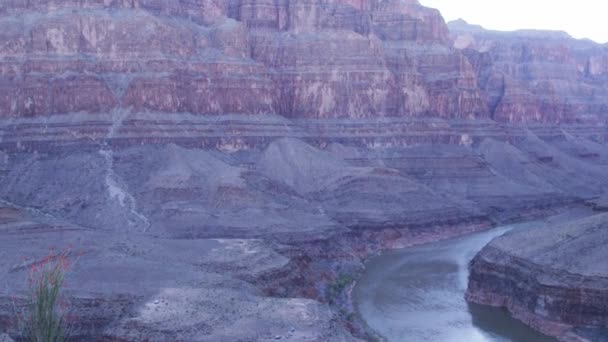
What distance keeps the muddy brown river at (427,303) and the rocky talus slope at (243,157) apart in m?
2.16

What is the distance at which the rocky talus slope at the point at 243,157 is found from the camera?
45.2 metres

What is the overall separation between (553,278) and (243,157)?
3972 centimetres

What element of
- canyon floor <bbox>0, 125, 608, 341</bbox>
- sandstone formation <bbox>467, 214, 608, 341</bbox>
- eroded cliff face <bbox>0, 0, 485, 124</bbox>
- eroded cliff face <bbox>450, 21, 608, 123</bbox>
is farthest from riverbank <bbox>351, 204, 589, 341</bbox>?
eroded cliff face <bbox>450, 21, 608, 123</bbox>

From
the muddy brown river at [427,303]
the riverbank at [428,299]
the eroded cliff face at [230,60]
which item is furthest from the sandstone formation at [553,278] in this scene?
the eroded cliff face at [230,60]

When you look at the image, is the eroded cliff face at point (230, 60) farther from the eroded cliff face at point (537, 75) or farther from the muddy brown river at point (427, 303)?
the muddy brown river at point (427, 303)

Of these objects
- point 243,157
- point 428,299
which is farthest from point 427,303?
point 243,157

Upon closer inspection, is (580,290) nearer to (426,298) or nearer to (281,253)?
(426,298)

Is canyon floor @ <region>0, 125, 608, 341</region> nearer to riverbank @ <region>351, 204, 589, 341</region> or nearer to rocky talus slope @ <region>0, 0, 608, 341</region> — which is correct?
rocky talus slope @ <region>0, 0, 608, 341</region>

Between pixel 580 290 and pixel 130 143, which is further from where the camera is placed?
pixel 130 143

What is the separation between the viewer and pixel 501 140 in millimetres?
105438

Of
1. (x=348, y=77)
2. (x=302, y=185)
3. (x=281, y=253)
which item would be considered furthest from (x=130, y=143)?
(x=348, y=77)

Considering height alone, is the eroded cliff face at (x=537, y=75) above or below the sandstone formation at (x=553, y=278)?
above

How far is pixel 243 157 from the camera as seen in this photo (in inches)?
3147

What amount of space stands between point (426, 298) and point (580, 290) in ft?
39.8
